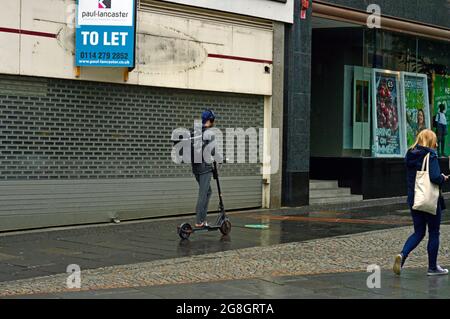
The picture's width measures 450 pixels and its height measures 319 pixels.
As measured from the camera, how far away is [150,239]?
11234 millimetres

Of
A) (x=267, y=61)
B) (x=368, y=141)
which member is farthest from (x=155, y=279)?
(x=368, y=141)

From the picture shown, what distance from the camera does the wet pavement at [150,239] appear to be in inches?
366

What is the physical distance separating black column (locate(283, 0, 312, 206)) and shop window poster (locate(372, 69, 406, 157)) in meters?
2.67

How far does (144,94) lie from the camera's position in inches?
538

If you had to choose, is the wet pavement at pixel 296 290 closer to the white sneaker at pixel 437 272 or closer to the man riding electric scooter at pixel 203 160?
the white sneaker at pixel 437 272

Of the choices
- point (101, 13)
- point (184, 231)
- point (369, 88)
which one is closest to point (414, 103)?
point (369, 88)

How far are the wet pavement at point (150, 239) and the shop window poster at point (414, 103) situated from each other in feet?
15.8

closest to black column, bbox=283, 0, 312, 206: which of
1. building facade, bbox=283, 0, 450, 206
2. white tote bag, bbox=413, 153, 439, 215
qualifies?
building facade, bbox=283, 0, 450, 206

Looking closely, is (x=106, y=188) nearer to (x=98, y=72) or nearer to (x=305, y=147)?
(x=98, y=72)

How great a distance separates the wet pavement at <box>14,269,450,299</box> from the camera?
7.18 m

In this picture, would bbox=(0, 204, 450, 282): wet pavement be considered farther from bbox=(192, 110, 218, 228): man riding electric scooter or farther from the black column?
the black column

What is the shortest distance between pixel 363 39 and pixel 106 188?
8170 mm

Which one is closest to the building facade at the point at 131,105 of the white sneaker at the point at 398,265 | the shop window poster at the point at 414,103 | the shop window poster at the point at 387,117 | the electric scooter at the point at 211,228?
the electric scooter at the point at 211,228

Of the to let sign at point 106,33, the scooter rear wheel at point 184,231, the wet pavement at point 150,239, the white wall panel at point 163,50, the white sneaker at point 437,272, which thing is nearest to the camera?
the white sneaker at point 437,272
